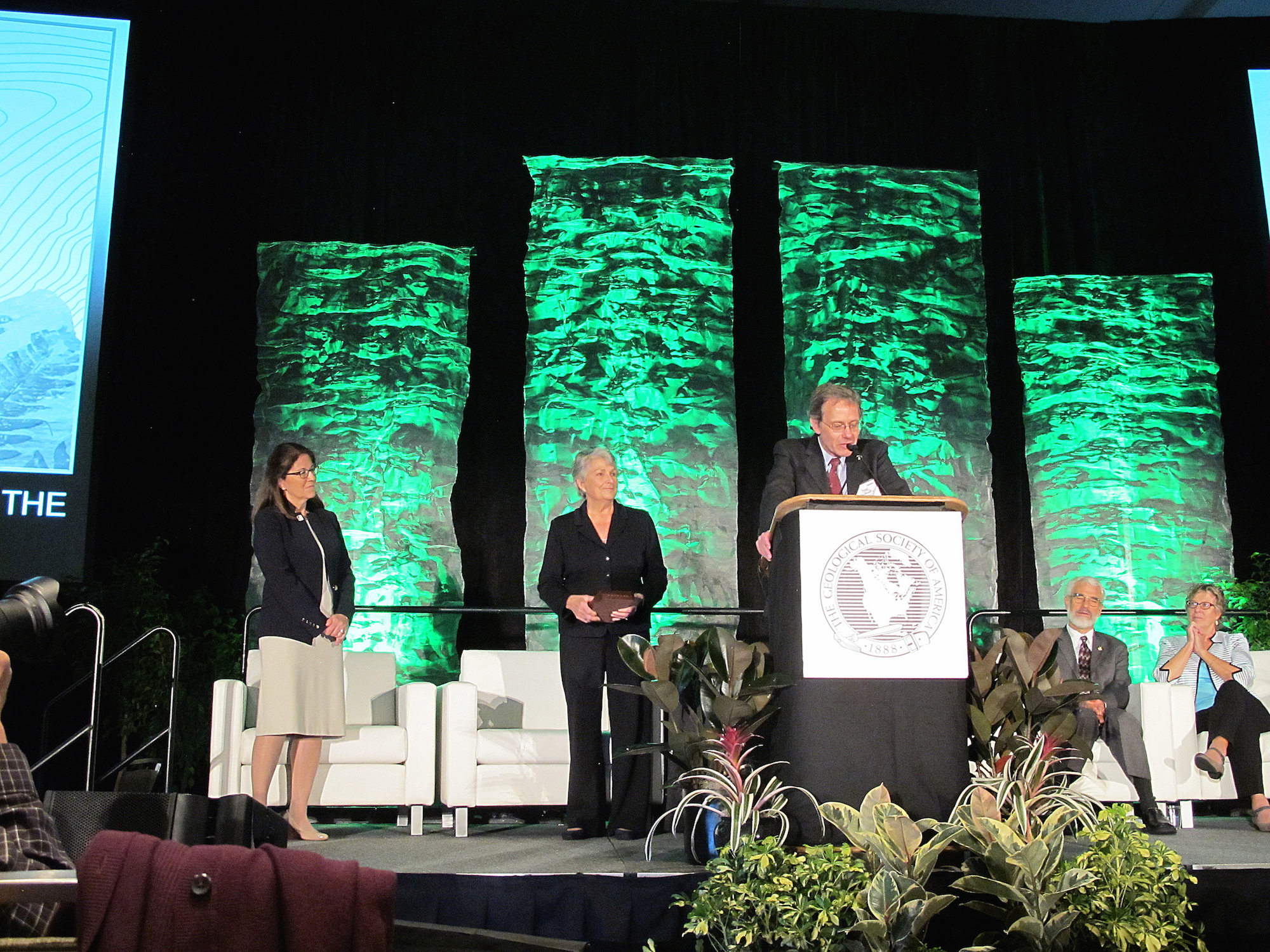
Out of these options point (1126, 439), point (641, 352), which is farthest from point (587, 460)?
point (1126, 439)

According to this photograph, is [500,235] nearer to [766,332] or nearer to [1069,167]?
[766,332]

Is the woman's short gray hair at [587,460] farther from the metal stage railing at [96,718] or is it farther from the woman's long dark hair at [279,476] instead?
the metal stage railing at [96,718]

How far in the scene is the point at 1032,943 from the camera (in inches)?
83.4

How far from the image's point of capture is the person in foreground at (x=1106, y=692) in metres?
4.38

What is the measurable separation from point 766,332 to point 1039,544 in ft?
5.46

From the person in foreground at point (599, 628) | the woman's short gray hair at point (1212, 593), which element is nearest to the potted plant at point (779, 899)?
the person in foreground at point (599, 628)

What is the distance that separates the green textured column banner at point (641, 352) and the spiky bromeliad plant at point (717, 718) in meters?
2.46

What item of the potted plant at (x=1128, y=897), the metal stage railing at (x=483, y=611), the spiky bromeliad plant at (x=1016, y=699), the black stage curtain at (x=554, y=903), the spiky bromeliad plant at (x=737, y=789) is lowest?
the black stage curtain at (x=554, y=903)

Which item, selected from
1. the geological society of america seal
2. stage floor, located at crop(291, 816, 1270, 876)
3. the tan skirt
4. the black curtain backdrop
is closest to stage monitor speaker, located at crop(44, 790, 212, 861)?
stage floor, located at crop(291, 816, 1270, 876)

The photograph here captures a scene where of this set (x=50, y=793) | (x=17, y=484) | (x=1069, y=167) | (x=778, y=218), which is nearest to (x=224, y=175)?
(x=17, y=484)

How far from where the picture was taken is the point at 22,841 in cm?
134

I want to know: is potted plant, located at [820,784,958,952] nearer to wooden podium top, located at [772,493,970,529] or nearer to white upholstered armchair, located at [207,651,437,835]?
wooden podium top, located at [772,493,970,529]

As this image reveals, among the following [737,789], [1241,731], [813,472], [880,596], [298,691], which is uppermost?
[813,472]

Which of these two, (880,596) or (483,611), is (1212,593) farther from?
(483,611)
